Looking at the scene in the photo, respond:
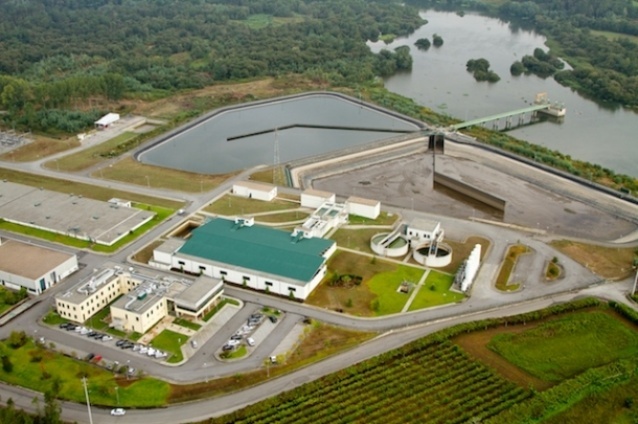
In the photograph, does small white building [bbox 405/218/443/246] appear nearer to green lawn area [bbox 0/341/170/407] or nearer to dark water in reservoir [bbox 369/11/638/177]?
green lawn area [bbox 0/341/170/407]

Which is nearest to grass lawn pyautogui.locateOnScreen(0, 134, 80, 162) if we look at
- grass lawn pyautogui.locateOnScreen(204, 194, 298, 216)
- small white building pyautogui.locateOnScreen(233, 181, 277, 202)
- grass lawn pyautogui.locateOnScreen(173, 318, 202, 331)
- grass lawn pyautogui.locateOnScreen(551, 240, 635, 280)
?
grass lawn pyautogui.locateOnScreen(204, 194, 298, 216)

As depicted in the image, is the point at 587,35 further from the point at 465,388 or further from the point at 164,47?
the point at 465,388

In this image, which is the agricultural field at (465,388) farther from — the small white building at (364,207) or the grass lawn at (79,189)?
the grass lawn at (79,189)

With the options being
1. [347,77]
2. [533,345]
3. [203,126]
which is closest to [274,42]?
[347,77]

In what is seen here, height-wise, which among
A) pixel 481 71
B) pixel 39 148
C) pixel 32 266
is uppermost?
pixel 481 71

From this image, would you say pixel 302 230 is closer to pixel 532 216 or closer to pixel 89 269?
pixel 89 269

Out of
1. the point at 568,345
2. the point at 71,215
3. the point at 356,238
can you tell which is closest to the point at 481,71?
the point at 356,238

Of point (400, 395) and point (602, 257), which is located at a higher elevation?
point (602, 257)
